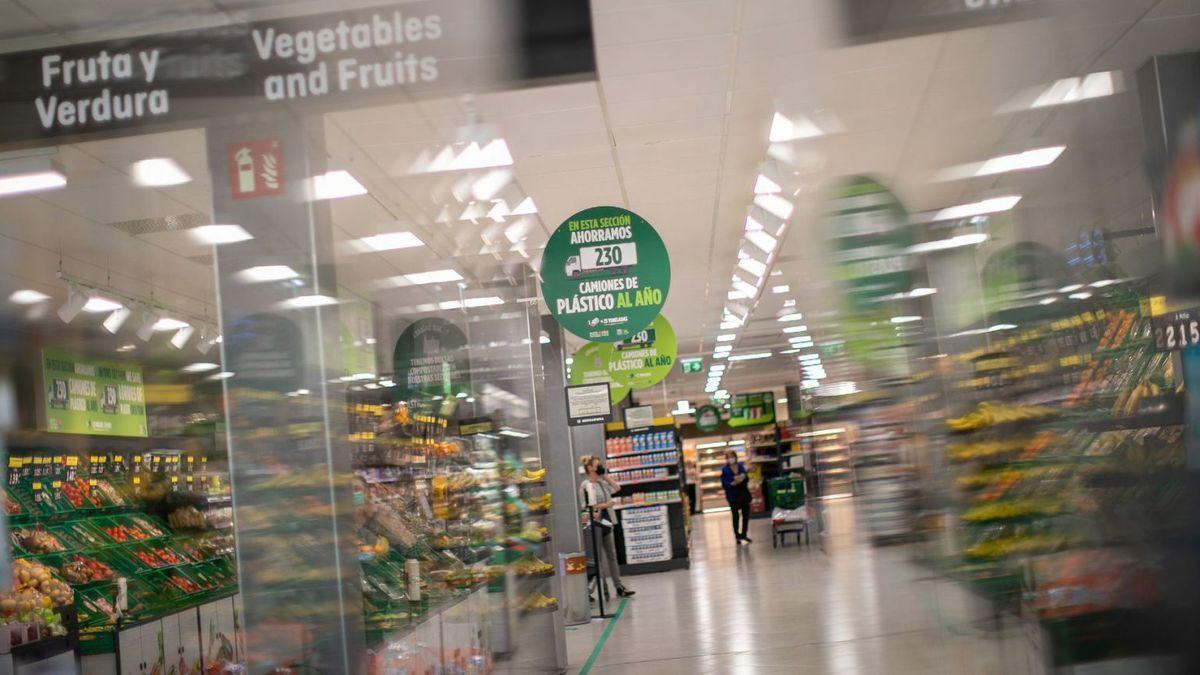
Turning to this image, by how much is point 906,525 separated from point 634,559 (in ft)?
38.7

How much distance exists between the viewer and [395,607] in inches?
199

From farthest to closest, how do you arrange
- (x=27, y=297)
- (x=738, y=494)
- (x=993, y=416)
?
1. (x=738, y=494)
2. (x=27, y=297)
3. (x=993, y=416)

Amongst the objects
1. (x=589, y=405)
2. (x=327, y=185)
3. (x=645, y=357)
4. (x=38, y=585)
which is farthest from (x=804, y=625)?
(x=327, y=185)

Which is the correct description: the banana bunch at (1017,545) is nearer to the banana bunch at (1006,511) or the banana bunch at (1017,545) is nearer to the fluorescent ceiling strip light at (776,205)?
the banana bunch at (1006,511)

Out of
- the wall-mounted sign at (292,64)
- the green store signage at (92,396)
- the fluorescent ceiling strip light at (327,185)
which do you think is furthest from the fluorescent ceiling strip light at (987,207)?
the green store signage at (92,396)

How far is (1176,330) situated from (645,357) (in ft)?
24.6

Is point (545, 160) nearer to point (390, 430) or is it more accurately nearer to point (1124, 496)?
point (390, 430)

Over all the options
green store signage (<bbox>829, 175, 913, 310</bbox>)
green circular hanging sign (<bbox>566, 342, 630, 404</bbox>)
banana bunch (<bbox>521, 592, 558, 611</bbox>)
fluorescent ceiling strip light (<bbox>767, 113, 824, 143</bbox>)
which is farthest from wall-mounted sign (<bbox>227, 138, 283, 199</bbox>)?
green circular hanging sign (<bbox>566, 342, 630, 404</bbox>)

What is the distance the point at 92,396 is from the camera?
37.1 feet

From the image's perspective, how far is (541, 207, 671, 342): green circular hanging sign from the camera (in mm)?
7172

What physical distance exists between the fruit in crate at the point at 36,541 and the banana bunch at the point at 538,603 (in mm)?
3418

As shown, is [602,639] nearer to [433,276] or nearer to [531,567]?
[531,567]

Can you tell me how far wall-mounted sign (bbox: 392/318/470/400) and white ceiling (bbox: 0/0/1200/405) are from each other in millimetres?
273

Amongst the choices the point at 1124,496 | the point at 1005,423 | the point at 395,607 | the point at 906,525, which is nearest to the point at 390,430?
the point at 395,607
